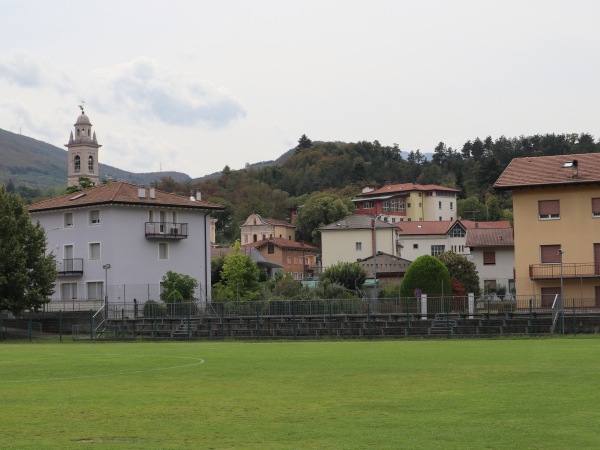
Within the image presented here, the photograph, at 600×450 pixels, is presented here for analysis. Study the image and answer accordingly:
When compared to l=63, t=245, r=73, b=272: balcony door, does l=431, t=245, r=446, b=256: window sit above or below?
above

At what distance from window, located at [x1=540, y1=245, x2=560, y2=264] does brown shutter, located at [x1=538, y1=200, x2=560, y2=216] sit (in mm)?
2212

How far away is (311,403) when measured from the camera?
1902cm

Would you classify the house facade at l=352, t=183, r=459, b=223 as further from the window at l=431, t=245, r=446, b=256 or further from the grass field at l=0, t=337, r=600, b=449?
the grass field at l=0, t=337, r=600, b=449

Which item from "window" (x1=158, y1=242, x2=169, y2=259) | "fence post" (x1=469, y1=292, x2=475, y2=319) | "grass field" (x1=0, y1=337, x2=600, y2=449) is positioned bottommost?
"grass field" (x1=0, y1=337, x2=600, y2=449)

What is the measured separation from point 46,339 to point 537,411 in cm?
4983

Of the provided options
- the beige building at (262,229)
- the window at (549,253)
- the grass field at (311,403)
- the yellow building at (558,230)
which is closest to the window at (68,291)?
the yellow building at (558,230)

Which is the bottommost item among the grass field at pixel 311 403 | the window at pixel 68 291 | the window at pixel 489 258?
the grass field at pixel 311 403

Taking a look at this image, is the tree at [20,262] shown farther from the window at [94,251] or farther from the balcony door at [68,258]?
the balcony door at [68,258]

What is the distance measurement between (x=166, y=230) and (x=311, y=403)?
214 ft

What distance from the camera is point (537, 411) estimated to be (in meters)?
16.8

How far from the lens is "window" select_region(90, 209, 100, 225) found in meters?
80.6

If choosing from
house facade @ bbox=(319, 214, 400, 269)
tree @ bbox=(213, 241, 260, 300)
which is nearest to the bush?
tree @ bbox=(213, 241, 260, 300)

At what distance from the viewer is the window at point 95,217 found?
8056 centimetres

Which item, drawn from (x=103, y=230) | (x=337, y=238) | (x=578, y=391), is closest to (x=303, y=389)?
(x=578, y=391)
